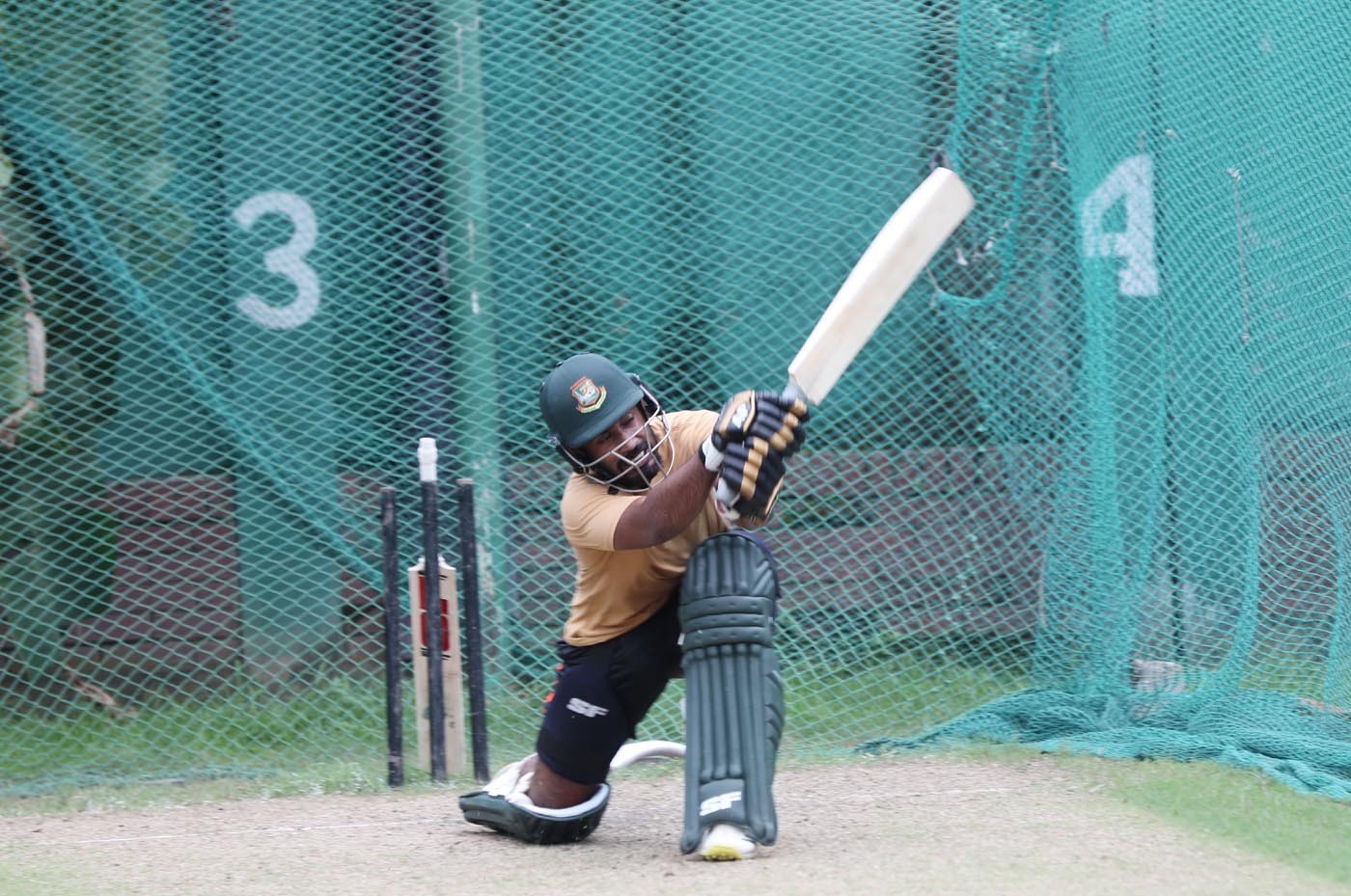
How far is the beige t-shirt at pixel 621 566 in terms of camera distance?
3.58 meters

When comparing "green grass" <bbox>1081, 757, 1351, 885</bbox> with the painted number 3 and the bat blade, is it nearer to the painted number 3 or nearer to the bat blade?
the bat blade

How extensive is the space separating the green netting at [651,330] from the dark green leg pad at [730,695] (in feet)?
6.02

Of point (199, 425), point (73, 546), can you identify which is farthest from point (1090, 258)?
point (73, 546)

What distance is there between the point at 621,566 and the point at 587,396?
468mm

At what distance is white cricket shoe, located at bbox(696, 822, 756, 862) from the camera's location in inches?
128

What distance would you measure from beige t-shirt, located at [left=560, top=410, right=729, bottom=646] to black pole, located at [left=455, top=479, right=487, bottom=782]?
903 mm

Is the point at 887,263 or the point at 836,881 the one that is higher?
the point at 887,263

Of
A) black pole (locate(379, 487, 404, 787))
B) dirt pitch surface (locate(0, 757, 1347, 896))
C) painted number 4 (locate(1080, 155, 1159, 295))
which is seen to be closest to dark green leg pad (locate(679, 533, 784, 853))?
dirt pitch surface (locate(0, 757, 1347, 896))

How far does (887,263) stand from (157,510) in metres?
3.82

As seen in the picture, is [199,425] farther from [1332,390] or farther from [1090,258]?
[1332,390]

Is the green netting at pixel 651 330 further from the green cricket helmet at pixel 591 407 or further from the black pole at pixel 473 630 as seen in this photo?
the green cricket helmet at pixel 591 407

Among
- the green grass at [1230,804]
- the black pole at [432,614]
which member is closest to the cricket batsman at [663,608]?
the black pole at [432,614]

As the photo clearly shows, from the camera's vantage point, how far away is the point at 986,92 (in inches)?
222

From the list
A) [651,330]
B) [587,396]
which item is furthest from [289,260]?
[587,396]
